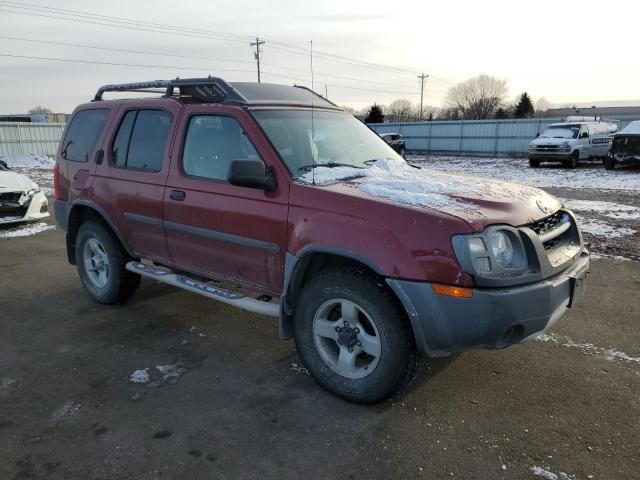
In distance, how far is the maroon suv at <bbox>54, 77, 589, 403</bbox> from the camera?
2783 mm

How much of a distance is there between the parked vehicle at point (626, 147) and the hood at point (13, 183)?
63.5ft

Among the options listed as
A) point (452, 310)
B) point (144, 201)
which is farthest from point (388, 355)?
point (144, 201)

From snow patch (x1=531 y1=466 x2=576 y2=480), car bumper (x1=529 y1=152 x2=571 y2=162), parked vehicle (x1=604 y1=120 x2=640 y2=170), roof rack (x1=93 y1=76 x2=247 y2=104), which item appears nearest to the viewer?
snow patch (x1=531 y1=466 x2=576 y2=480)

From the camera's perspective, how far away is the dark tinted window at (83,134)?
5.02 metres

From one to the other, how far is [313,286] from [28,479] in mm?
1872

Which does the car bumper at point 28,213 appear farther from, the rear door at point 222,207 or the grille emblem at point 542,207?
the grille emblem at point 542,207

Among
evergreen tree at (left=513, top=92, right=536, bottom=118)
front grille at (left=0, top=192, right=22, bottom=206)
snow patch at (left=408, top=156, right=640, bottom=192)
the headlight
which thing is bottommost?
snow patch at (left=408, top=156, right=640, bottom=192)

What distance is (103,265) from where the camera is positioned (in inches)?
203

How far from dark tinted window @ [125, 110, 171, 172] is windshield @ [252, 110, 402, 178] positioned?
3.41 ft

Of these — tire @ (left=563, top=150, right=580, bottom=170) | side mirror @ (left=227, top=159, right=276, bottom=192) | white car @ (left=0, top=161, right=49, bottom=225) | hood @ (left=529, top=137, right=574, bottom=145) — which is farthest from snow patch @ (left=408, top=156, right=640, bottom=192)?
side mirror @ (left=227, top=159, right=276, bottom=192)

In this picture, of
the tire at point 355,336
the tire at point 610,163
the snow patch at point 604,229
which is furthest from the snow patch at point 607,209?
the tire at point 610,163

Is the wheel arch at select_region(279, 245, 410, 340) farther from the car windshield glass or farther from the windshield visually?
the car windshield glass

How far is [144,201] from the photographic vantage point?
4371mm

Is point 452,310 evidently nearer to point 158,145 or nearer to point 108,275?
point 158,145
